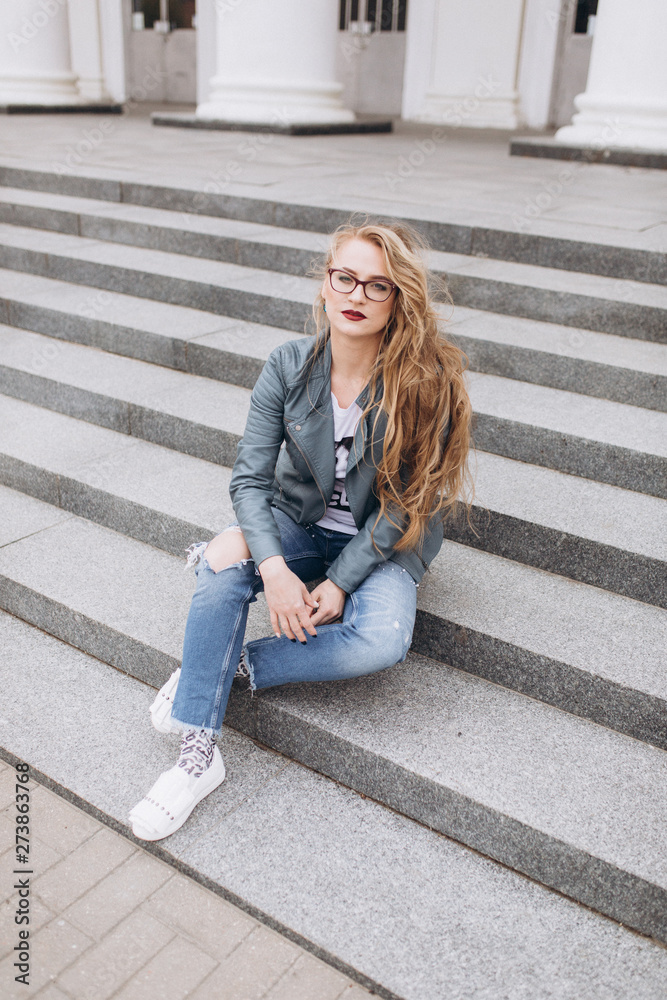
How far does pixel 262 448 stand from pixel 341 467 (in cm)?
24

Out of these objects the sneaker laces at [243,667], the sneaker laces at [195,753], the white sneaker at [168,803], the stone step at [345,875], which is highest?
the sneaker laces at [243,667]

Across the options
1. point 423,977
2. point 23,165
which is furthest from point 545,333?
point 23,165

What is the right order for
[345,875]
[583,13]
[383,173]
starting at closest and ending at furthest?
1. [345,875]
2. [383,173]
3. [583,13]

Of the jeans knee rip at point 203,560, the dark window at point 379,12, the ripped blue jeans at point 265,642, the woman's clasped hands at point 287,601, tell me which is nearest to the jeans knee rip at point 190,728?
the ripped blue jeans at point 265,642

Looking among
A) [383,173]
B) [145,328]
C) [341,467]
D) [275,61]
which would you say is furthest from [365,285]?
[275,61]

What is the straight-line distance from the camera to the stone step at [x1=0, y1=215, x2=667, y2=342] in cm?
408

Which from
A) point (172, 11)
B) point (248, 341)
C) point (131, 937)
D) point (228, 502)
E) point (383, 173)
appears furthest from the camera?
point (172, 11)

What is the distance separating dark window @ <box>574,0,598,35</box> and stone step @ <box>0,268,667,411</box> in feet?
27.8

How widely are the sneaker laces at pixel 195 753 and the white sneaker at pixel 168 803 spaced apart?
0.01m

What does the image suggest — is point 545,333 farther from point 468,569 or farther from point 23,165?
point 23,165

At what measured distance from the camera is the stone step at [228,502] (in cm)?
290

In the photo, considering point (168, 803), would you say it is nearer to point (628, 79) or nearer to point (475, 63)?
point (628, 79)

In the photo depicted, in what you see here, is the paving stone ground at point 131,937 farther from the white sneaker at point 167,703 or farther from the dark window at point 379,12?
the dark window at point 379,12

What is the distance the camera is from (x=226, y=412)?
383 centimetres
